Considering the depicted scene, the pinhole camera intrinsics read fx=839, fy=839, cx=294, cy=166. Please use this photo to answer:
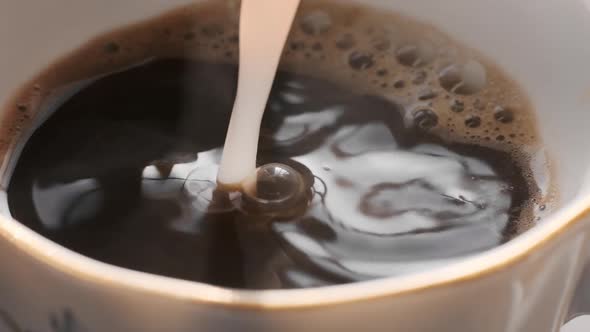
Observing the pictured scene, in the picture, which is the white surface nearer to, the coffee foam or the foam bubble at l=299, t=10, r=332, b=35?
the coffee foam

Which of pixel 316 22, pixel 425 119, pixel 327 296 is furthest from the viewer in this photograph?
pixel 316 22

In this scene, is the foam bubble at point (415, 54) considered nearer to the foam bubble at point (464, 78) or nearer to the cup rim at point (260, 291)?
the foam bubble at point (464, 78)

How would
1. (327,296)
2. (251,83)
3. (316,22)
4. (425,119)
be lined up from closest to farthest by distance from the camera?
(327,296), (251,83), (425,119), (316,22)

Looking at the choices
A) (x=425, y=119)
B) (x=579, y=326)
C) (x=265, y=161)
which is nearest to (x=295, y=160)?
(x=265, y=161)

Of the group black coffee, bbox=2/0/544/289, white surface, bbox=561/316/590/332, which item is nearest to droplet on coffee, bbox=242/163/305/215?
black coffee, bbox=2/0/544/289

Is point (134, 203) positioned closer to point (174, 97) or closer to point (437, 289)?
point (174, 97)

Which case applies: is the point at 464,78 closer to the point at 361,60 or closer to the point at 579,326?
the point at 361,60
